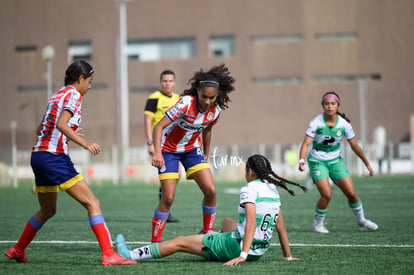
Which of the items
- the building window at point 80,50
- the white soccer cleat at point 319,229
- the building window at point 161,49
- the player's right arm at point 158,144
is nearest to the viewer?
the player's right arm at point 158,144

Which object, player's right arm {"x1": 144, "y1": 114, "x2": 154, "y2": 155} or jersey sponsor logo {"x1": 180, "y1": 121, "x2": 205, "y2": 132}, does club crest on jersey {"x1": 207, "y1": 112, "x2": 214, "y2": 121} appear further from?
player's right arm {"x1": 144, "y1": 114, "x2": 154, "y2": 155}

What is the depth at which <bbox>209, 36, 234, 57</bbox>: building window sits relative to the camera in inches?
2175

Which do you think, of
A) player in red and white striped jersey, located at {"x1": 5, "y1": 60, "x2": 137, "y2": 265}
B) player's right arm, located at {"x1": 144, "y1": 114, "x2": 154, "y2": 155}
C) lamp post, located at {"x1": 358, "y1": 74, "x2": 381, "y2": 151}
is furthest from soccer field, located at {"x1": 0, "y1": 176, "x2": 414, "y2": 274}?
lamp post, located at {"x1": 358, "y1": 74, "x2": 381, "y2": 151}

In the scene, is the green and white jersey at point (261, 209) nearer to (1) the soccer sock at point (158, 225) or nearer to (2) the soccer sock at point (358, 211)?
(1) the soccer sock at point (158, 225)

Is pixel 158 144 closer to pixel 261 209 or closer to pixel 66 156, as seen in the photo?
pixel 66 156

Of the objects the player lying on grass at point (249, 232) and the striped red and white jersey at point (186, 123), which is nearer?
the player lying on grass at point (249, 232)

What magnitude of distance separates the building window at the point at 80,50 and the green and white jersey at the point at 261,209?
51716 millimetres

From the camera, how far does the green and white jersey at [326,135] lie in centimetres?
1118

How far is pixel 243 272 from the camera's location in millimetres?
6773

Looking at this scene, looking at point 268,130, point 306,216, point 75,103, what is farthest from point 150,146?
point 268,130

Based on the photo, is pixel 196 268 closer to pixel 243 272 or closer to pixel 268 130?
pixel 243 272

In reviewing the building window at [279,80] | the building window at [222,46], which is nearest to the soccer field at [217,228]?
the building window at [279,80]

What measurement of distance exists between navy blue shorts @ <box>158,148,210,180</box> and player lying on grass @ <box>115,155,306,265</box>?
1638mm

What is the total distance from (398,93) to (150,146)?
4378 cm
